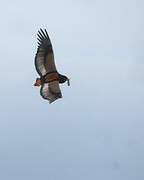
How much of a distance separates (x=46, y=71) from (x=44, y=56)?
1.30 meters

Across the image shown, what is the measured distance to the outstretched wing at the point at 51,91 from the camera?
2050 centimetres

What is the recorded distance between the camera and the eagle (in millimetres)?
20203

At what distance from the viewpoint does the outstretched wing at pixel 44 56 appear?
797 inches

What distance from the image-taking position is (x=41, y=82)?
20.5 m

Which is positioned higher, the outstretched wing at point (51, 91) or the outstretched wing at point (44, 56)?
the outstretched wing at point (44, 56)

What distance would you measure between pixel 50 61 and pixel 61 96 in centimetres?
312

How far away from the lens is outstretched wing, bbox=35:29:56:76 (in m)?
20.2

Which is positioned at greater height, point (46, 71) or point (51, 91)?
point (46, 71)

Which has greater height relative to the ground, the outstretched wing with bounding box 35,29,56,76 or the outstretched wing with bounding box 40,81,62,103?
the outstretched wing with bounding box 35,29,56,76

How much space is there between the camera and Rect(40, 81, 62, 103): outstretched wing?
20.5 metres

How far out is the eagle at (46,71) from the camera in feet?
66.3

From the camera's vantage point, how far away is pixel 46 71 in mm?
20297

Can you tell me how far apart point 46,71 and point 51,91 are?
5.98 ft

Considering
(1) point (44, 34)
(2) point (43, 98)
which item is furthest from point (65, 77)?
(1) point (44, 34)
